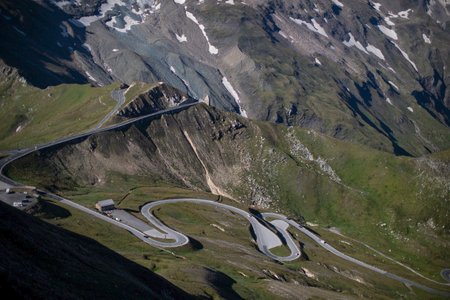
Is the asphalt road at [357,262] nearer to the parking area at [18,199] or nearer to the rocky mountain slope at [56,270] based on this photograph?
the parking area at [18,199]

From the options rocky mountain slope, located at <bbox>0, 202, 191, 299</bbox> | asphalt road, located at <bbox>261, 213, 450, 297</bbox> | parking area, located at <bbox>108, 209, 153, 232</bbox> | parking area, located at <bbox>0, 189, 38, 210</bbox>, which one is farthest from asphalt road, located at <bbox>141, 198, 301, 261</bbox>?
rocky mountain slope, located at <bbox>0, 202, 191, 299</bbox>

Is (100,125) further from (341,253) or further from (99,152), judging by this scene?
(341,253)

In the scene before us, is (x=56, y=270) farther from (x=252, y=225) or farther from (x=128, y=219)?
(x=252, y=225)

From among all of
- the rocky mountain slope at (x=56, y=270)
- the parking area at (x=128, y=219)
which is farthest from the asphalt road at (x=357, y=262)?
the rocky mountain slope at (x=56, y=270)

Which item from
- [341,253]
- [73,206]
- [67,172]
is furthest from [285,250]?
[67,172]

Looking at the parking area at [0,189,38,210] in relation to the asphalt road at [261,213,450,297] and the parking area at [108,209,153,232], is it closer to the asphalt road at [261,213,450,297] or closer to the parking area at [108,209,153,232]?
the parking area at [108,209,153,232]

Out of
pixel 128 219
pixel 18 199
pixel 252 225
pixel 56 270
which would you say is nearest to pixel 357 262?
pixel 252 225

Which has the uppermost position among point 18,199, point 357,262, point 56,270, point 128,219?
point 56,270

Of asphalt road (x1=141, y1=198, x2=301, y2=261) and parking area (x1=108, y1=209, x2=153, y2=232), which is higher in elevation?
parking area (x1=108, y1=209, x2=153, y2=232)
